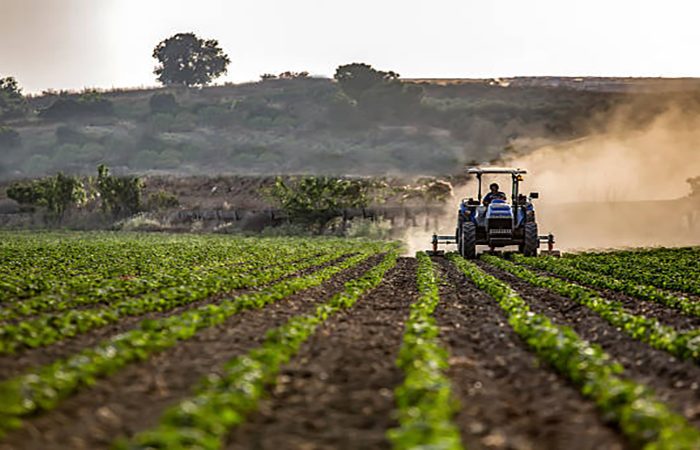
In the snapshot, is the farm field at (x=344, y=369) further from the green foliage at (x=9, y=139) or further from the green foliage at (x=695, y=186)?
the green foliage at (x=9, y=139)

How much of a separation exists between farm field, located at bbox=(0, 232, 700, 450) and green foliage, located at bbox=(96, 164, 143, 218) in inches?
2117

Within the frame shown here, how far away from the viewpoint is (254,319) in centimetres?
1575

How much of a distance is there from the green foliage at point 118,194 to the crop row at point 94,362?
195ft

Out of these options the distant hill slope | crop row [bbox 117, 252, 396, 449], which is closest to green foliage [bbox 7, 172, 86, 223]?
the distant hill slope

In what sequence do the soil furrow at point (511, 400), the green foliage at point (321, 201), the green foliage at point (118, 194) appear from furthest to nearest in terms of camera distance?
the green foliage at point (118, 194), the green foliage at point (321, 201), the soil furrow at point (511, 400)

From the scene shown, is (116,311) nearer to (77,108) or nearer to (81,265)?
(81,265)

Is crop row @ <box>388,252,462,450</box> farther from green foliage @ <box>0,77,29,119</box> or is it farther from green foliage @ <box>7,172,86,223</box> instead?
green foliage @ <box>0,77,29,119</box>

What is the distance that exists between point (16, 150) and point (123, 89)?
32693 millimetres

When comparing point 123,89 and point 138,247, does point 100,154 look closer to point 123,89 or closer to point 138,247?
point 123,89

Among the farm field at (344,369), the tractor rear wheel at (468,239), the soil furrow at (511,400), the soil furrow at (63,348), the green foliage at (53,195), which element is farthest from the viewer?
the green foliage at (53,195)

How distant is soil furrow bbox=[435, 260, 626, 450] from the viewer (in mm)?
8205

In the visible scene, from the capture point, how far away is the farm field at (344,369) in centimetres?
806

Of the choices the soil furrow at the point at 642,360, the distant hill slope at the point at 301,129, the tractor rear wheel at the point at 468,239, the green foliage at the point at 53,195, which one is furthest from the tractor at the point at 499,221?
the distant hill slope at the point at 301,129

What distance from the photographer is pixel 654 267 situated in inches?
1174
